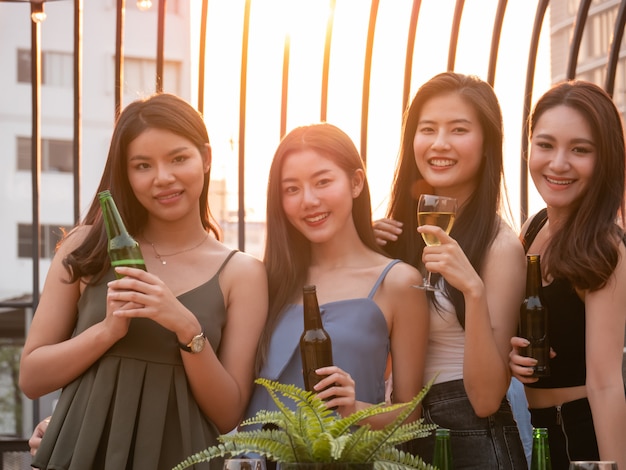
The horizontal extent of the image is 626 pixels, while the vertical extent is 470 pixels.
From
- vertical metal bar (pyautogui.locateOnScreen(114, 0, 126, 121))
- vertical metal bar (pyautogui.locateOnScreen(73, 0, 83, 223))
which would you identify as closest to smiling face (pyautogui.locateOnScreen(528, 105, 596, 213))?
vertical metal bar (pyautogui.locateOnScreen(114, 0, 126, 121))

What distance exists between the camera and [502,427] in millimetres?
2920

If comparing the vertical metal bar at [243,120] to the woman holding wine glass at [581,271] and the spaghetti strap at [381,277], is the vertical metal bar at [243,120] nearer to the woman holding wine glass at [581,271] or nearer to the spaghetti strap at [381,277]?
the spaghetti strap at [381,277]

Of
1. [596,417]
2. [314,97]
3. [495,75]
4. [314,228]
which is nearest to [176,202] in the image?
[314,228]

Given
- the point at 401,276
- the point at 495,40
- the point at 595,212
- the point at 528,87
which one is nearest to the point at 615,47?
the point at 528,87

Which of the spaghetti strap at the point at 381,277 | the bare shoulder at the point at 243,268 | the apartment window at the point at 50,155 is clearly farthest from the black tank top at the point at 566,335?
the apartment window at the point at 50,155

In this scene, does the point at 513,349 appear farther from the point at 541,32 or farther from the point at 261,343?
the point at 541,32

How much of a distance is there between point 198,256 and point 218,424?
0.50 meters

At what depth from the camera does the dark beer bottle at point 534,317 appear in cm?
270

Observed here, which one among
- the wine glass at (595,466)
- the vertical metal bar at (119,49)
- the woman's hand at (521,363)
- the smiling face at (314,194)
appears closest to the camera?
the wine glass at (595,466)

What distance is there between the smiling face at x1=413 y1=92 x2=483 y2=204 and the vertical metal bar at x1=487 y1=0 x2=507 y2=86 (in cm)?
150

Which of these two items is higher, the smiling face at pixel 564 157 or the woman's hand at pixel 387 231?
the smiling face at pixel 564 157

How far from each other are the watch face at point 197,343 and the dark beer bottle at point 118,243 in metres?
0.24

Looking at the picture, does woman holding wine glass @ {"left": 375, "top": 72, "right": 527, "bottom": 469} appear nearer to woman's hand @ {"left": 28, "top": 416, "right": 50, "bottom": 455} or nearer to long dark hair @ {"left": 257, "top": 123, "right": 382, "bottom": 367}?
long dark hair @ {"left": 257, "top": 123, "right": 382, "bottom": 367}

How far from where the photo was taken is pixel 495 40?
457 cm
